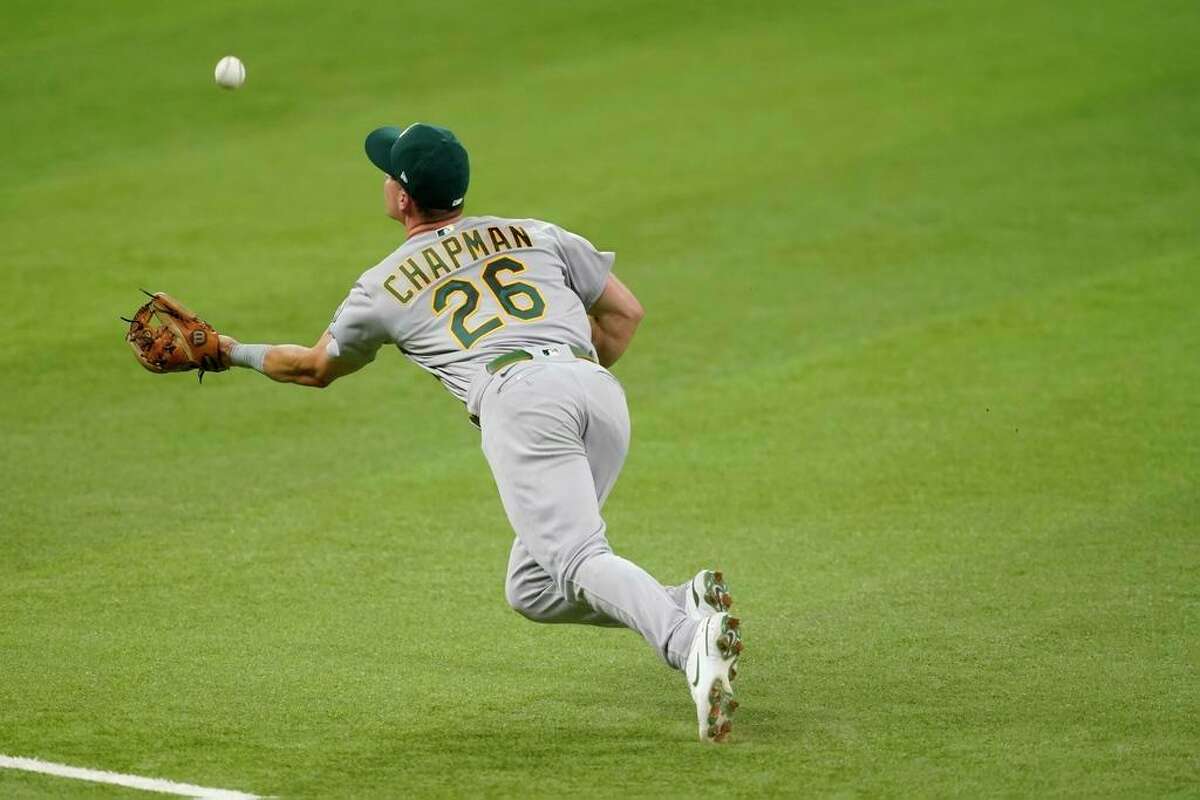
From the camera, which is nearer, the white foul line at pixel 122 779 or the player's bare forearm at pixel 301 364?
the white foul line at pixel 122 779

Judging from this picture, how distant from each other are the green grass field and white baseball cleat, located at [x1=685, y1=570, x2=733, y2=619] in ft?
1.29

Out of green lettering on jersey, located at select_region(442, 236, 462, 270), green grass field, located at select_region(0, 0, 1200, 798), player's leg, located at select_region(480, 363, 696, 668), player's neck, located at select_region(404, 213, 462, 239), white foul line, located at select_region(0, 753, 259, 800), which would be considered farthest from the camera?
player's neck, located at select_region(404, 213, 462, 239)

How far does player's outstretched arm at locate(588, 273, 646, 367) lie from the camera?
6395 millimetres

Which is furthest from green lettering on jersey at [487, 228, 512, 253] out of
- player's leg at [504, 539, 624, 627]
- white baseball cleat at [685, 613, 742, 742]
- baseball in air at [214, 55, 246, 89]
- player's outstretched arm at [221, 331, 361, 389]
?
baseball in air at [214, 55, 246, 89]

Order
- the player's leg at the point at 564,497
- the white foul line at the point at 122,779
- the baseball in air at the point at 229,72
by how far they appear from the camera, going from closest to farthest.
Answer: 1. the white foul line at the point at 122,779
2. the player's leg at the point at 564,497
3. the baseball in air at the point at 229,72

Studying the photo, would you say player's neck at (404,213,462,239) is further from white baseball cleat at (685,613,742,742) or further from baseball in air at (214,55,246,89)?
baseball in air at (214,55,246,89)

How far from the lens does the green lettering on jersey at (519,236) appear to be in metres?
6.13

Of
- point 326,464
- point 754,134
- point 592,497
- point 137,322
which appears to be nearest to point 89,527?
point 326,464

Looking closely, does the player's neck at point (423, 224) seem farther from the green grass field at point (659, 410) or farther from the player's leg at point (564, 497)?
the green grass field at point (659, 410)

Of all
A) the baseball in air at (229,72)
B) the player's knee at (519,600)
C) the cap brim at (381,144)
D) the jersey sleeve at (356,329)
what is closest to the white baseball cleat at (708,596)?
the player's knee at (519,600)

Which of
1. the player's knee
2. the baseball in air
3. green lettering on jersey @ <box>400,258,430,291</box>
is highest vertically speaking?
the baseball in air

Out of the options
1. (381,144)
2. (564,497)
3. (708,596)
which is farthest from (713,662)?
(381,144)

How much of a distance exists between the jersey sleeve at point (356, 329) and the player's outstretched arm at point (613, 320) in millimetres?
835

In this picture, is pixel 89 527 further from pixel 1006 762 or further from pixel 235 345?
pixel 1006 762
